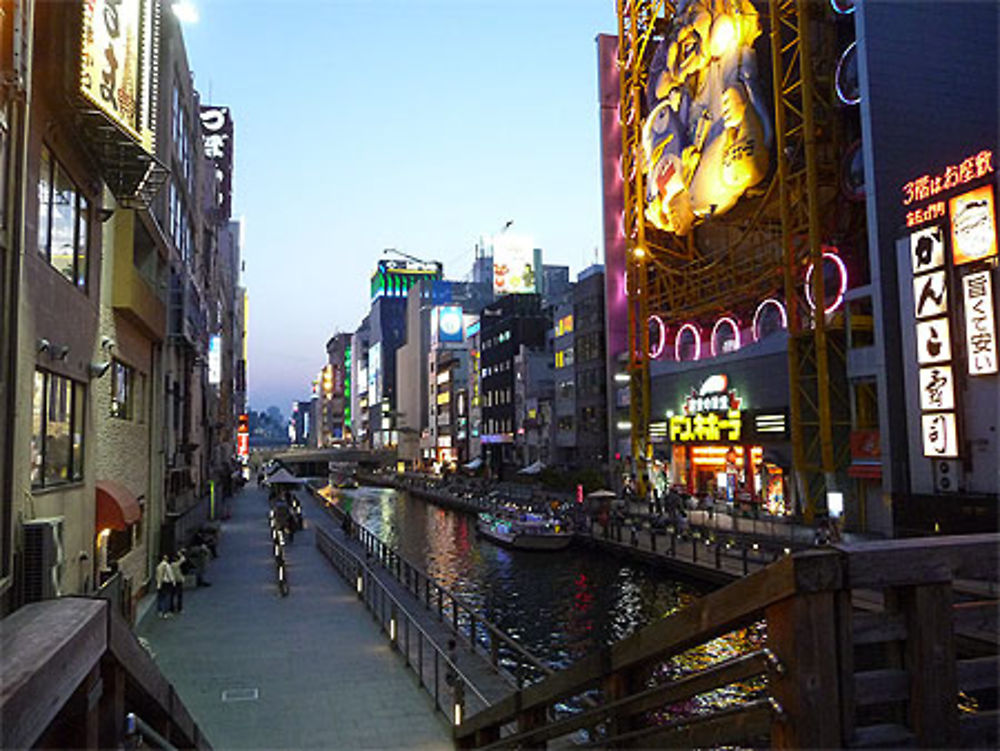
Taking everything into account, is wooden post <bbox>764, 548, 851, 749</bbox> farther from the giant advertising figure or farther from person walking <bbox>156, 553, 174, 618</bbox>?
the giant advertising figure

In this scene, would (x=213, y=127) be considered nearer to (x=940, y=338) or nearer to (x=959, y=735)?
(x=940, y=338)

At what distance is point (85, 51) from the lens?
41.3ft

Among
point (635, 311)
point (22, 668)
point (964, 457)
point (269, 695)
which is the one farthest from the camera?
point (635, 311)

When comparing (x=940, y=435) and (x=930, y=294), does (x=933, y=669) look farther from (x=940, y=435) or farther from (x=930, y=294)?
(x=930, y=294)

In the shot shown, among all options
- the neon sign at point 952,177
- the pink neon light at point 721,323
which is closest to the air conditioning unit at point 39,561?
the neon sign at point 952,177

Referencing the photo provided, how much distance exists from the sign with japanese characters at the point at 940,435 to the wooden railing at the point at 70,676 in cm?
3292

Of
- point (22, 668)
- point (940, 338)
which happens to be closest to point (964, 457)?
point (940, 338)

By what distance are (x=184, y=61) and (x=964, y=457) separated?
38088 millimetres

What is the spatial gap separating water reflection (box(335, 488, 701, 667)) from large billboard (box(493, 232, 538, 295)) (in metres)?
68.1

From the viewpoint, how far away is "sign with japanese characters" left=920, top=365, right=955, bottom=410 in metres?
30.8

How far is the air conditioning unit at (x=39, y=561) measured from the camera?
1162 cm

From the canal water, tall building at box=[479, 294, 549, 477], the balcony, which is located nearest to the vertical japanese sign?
the canal water

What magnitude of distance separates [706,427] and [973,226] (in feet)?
87.2

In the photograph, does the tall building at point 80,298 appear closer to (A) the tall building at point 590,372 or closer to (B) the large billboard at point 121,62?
(B) the large billboard at point 121,62
